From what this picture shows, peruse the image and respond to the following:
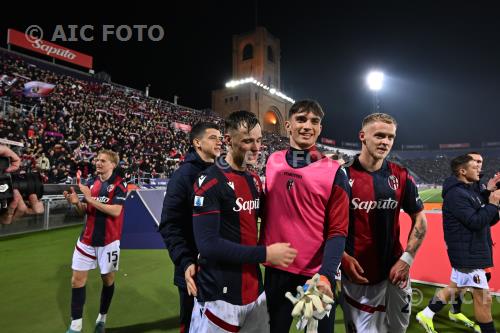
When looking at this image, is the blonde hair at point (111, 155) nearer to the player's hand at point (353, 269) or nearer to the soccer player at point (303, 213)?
the soccer player at point (303, 213)

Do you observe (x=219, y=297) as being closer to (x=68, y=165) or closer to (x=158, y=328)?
(x=158, y=328)

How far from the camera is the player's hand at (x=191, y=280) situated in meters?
2.02

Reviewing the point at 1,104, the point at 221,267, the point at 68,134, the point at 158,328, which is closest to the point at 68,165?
the point at 68,134

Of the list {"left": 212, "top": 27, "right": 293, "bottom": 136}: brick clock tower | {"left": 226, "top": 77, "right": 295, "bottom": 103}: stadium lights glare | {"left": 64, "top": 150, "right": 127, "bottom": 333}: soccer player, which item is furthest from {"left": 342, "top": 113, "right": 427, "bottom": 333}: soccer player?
{"left": 226, "top": 77, "right": 295, "bottom": 103}: stadium lights glare

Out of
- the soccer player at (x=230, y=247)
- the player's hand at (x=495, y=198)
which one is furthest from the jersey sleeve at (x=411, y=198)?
the soccer player at (x=230, y=247)

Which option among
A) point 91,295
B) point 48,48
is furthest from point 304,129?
point 48,48

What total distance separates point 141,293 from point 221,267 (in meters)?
3.93

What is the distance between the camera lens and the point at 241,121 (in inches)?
84.4

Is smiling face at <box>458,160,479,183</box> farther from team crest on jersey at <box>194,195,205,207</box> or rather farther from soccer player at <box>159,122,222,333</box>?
team crest on jersey at <box>194,195,205,207</box>

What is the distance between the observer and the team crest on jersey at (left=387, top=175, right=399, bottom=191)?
265 centimetres

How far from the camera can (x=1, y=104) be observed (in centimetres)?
1570

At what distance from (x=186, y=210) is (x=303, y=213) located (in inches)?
39.1

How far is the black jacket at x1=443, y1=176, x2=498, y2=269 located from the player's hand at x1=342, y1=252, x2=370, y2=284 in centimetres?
179

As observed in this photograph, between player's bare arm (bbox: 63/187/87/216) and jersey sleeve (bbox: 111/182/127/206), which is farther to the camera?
jersey sleeve (bbox: 111/182/127/206)
